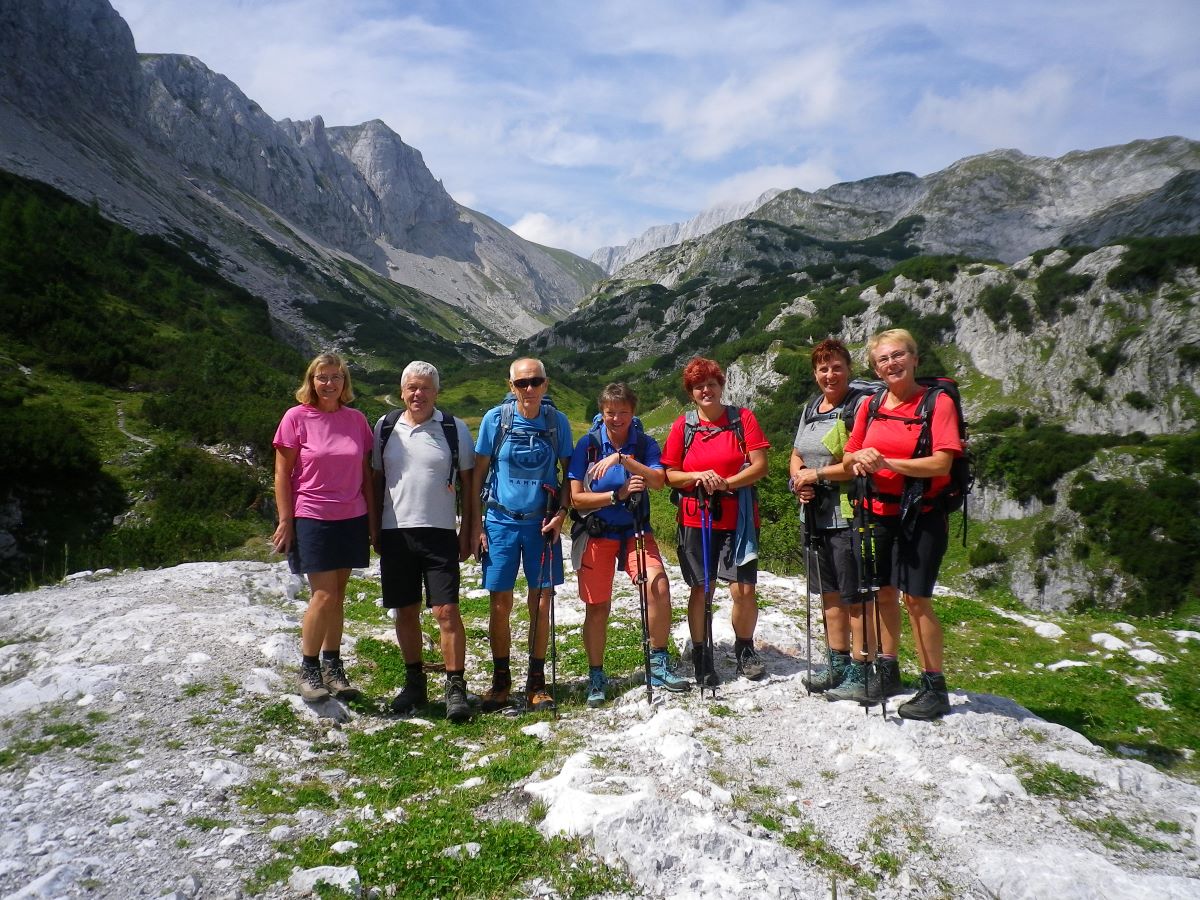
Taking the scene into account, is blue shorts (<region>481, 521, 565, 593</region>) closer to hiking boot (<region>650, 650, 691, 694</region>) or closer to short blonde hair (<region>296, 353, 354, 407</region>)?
hiking boot (<region>650, 650, 691, 694</region>)

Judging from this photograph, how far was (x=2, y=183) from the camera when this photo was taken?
5628 cm

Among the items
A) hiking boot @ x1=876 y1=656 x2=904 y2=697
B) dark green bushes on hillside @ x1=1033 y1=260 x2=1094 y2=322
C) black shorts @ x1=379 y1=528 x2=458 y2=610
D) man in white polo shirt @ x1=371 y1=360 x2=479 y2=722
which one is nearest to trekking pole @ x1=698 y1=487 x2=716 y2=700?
hiking boot @ x1=876 y1=656 x2=904 y2=697

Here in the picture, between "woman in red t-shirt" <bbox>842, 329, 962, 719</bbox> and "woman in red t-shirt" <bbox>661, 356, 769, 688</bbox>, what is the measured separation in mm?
1084

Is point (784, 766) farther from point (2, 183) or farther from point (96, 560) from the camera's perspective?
point (2, 183)

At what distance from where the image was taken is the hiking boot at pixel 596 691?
671 cm

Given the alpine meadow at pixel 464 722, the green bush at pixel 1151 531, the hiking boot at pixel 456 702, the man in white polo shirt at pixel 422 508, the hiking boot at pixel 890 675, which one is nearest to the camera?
the alpine meadow at pixel 464 722

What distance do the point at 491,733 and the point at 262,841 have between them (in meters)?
2.33

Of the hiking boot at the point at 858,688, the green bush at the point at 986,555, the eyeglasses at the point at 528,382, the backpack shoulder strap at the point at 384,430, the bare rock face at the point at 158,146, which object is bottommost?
the green bush at the point at 986,555

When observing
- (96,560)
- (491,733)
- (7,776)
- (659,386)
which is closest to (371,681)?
(491,733)

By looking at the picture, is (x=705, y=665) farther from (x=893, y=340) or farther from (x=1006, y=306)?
(x=1006, y=306)

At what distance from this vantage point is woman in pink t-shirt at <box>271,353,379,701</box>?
6.06 metres

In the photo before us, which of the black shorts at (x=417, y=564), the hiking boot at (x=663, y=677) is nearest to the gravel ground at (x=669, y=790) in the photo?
the hiking boot at (x=663, y=677)

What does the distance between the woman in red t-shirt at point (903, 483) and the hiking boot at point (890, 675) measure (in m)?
0.06

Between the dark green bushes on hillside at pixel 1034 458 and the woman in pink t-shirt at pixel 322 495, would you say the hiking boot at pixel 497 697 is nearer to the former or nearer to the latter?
Answer: the woman in pink t-shirt at pixel 322 495
